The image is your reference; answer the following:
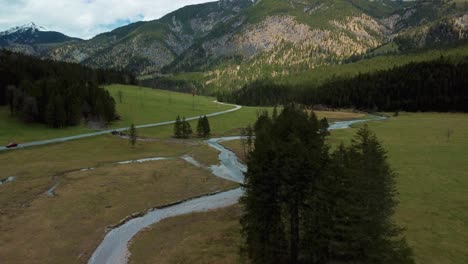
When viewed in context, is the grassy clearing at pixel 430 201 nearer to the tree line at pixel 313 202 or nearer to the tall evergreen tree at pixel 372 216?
the tall evergreen tree at pixel 372 216

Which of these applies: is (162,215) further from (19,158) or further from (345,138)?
(345,138)

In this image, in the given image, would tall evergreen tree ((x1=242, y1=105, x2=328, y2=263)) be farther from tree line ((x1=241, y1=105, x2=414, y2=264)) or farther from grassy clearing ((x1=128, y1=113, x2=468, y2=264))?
grassy clearing ((x1=128, y1=113, x2=468, y2=264))

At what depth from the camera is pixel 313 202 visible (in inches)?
1296

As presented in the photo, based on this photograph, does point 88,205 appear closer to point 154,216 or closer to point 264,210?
point 154,216

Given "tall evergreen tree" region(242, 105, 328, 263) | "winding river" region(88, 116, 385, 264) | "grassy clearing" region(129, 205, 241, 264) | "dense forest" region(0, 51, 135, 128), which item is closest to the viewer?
"tall evergreen tree" region(242, 105, 328, 263)

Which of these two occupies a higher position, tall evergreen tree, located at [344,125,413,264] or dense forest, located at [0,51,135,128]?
dense forest, located at [0,51,135,128]

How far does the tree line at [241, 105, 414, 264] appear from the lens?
31.8 metres

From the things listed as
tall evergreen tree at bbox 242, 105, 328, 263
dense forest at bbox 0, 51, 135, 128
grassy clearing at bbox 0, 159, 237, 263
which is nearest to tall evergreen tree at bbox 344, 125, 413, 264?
tall evergreen tree at bbox 242, 105, 328, 263

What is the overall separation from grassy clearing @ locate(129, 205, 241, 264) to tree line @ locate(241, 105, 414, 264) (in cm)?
725

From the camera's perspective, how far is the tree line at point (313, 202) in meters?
31.8

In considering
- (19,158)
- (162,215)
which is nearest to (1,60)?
(19,158)

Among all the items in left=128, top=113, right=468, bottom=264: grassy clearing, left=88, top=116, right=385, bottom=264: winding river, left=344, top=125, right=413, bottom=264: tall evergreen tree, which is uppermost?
left=344, top=125, right=413, bottom=264: tall evergreen tree

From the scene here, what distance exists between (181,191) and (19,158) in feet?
174

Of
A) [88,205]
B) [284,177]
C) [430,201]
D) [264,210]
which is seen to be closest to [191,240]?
[264,210]
